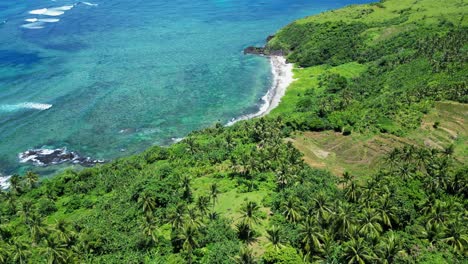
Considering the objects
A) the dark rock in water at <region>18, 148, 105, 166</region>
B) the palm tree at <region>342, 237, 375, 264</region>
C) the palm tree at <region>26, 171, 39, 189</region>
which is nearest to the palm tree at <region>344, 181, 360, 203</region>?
the palm tree at <region>342, 237, 375, 264</region>

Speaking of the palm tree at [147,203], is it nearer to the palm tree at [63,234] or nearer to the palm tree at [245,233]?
the palm tree at [63,234]

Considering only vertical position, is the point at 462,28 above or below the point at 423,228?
above

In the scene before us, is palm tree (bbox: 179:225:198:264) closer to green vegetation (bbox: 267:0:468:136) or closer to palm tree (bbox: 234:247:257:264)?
palm tree (bbox: 234:247:257:264)

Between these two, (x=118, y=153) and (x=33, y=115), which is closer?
(x=118, y=153)

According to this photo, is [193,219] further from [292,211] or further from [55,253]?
[55,253]

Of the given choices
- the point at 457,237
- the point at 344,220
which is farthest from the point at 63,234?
the point at 457,237

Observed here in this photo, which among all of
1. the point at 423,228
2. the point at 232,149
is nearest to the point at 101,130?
the point at 232,149

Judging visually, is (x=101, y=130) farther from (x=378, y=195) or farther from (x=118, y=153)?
(x=378, y=195)

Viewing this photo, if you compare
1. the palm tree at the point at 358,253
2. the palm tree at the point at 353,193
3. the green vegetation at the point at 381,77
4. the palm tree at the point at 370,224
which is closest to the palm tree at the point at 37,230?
the palm tree at the point at 358,253
